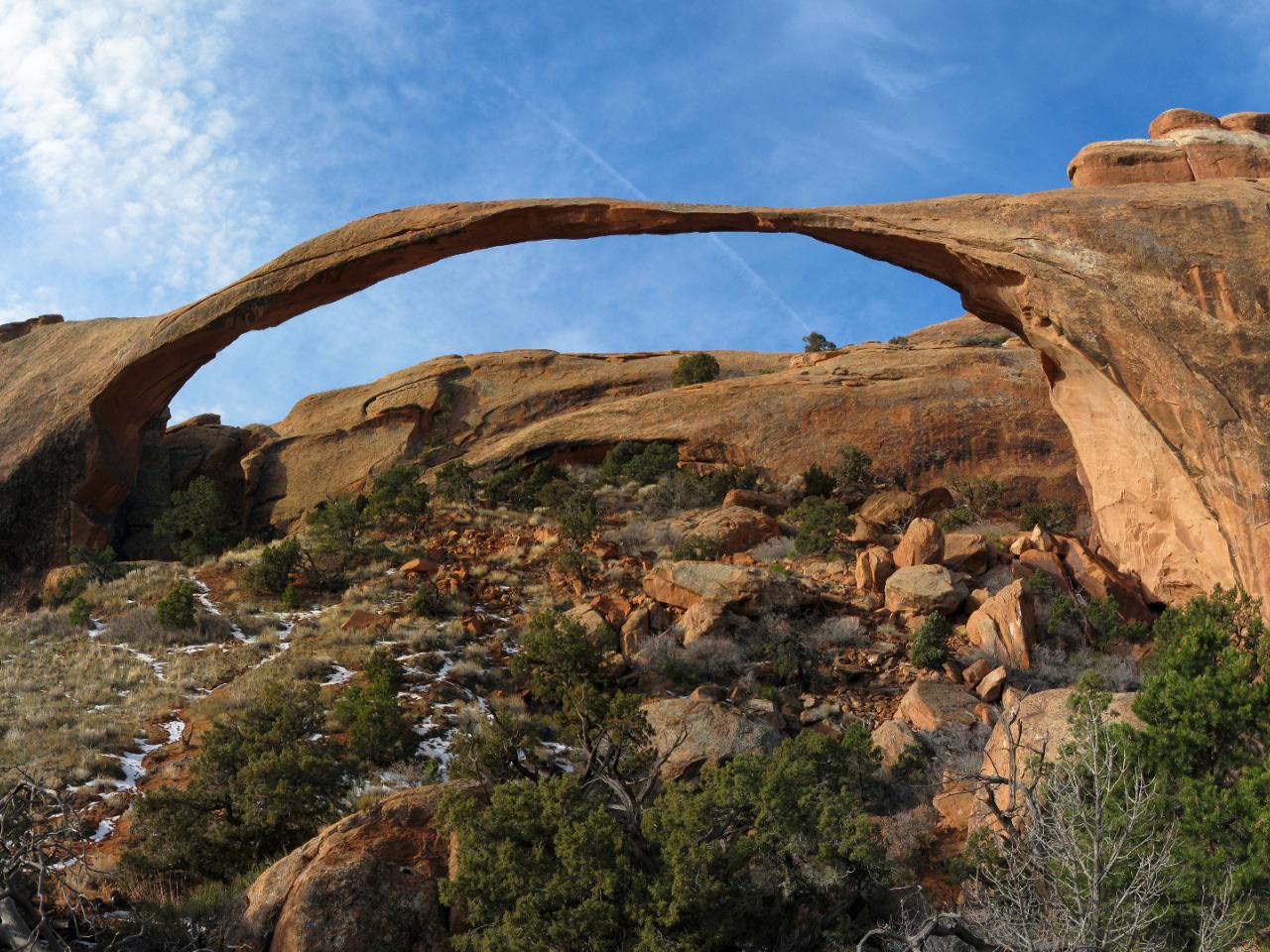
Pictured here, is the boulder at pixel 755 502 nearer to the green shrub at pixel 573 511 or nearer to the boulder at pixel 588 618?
the green shrub at pixel 573 511

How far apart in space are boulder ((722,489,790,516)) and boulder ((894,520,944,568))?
4.95m

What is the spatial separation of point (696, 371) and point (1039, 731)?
21.6 meters

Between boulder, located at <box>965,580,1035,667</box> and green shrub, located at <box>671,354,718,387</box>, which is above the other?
green shrub, located at <box>671,354,718,387</box>

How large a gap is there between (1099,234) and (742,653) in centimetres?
773

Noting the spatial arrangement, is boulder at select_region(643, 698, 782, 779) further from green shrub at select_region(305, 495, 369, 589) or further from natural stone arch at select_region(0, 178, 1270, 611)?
→ green shrub at select_region(305, 495, 369, 589)

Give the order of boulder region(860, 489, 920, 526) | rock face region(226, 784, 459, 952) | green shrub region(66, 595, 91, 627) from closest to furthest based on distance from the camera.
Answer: rock face region(226, 784, 459, 952) < green shrub region(66, 595, 91, 627) < boulder region(860, 489, 920, 526)

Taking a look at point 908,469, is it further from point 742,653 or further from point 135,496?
point 135,496

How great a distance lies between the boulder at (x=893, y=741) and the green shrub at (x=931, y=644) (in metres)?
2.00

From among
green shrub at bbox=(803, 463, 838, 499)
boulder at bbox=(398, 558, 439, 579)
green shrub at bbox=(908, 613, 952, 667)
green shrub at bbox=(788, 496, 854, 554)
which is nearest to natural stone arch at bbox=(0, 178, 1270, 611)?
green shrub at bbox=(908, 613, 952, 667)

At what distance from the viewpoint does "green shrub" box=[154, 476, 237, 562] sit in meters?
24.9

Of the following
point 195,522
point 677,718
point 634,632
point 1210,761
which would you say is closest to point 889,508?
point 634,632

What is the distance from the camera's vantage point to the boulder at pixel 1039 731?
398 inches

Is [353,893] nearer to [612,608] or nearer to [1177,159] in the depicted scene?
[612,608]

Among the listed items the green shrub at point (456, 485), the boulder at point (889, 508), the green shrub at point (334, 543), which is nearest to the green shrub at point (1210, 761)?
the boulder at point (889, 508)
